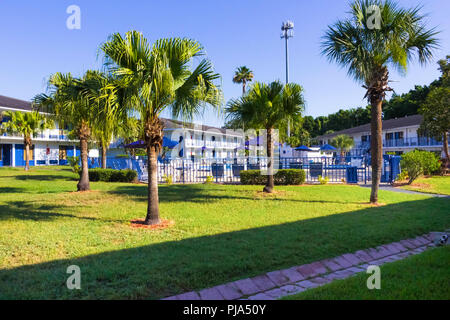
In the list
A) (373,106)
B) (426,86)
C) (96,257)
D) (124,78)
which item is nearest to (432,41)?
(373,106)

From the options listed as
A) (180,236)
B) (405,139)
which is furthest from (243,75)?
(180,236)

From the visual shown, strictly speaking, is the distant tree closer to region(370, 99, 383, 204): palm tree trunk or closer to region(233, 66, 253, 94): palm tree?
region(370, 99, 383, 204): palm tree trunk

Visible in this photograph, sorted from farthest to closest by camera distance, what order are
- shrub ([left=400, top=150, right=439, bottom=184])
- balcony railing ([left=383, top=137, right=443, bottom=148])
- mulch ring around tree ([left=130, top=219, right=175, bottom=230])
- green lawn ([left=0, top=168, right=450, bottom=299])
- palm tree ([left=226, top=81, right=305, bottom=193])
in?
balcony railing ([left=383, top=137, right=443, bottom=148]) < shrub ([left=400, top=150, right=439, bottom=184]) < palm tree ([left=226, top=81, right=305, bottom=193]) < mulch ring around tree ([left=130, top=219, right=175, bottom=230]) < green lawn ([left=0, top=168, right=450, bottom=299])

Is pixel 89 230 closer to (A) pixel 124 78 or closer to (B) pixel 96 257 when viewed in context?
(B) pixel 96 257

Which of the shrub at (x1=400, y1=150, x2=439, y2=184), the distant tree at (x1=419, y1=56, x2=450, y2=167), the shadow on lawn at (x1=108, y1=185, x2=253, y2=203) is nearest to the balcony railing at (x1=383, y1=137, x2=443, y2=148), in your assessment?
the distant tree at (x1=419, y1=56, x2=450, y2=167)

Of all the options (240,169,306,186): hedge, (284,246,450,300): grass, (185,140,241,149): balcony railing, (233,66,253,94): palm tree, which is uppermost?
(233,66,253,94): palm tree

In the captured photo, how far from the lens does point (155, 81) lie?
7.11 metres

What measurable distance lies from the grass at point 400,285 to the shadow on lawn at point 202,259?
3.22 feet

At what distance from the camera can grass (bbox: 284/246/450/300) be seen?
3905 millimetres

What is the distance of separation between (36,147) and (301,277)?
39.4 metres

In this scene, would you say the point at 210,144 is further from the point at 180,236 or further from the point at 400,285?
the point at 400,285

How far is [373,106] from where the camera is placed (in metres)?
11.1

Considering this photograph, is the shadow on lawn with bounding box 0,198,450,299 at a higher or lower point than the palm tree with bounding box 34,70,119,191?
lower

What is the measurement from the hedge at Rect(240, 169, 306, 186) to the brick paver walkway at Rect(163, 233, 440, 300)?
9334mm
